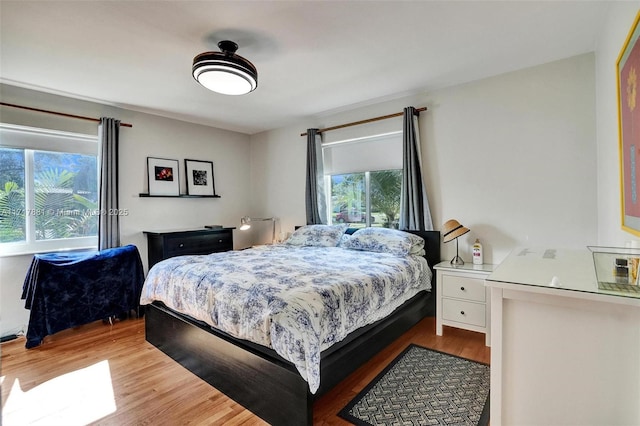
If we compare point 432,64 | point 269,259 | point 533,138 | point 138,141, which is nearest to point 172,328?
point 269,259

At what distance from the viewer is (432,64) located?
2.75 m

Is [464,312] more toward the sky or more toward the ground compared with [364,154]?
more toward the ground

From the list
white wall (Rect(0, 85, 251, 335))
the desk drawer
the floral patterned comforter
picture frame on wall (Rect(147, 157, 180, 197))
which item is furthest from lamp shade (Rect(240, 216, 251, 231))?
the floral patterned comforter

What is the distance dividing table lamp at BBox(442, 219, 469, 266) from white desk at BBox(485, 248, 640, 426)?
1776mm

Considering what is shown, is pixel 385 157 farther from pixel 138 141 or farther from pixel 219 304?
pixel 138 141

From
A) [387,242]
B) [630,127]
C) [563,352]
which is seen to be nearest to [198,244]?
[387,242]

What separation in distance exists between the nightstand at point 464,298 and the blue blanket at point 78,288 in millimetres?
3280

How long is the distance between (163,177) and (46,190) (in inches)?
47.1

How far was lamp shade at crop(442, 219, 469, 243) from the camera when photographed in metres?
3.05

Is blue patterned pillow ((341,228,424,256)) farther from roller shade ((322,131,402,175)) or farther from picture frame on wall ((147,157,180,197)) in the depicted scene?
picture frame on wall ((147,157,180,197))

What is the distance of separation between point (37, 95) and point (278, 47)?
269 cm

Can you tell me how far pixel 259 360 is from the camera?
1.85 metres

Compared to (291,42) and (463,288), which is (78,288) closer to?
(291,42)

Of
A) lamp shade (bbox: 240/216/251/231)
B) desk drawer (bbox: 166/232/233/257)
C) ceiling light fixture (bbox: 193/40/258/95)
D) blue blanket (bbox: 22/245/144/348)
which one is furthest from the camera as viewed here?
lamp shade (bbox: 240/216/251/231)
